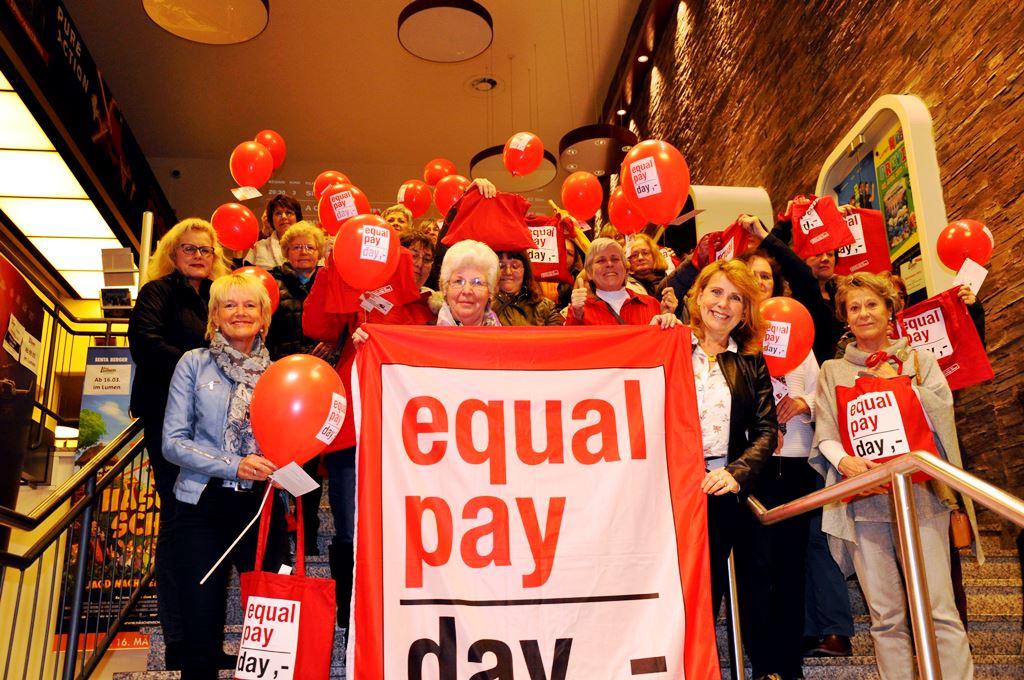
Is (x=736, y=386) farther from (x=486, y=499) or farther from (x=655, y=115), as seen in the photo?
(x=655, y=115)

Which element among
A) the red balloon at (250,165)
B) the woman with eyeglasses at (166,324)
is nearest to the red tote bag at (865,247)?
the woman with eyeglasses at (166,324)

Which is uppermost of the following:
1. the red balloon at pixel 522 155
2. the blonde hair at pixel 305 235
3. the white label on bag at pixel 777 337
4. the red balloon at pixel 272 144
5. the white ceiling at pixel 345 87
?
the white ceiling at pixel 345 87

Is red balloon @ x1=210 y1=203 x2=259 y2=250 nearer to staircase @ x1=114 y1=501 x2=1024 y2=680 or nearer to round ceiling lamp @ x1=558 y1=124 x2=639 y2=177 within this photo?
staircase @ x1=114 y1=501 x2=1024 y2=680

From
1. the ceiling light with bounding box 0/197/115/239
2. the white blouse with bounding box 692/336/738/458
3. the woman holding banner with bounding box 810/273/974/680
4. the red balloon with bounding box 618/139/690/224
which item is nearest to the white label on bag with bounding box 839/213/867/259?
the red balloon with bounding box 618/139/690/224

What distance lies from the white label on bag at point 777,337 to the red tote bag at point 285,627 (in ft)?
6.37

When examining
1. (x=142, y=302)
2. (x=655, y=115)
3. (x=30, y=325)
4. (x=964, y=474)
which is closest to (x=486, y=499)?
A: (x=964, y=474)

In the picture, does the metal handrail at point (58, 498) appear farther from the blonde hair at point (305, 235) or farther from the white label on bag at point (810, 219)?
the white label on bag at point (810, 219)

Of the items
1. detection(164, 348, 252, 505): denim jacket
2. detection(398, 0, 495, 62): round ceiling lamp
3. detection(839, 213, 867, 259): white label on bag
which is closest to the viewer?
detection(164, 348, 252, 505): denim jacket

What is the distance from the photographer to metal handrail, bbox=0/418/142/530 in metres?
2.89

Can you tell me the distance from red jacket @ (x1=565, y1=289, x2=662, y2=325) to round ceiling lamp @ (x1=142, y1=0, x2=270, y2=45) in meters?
5.52

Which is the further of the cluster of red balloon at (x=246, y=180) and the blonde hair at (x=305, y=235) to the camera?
the cluster of red balloon at (x=246, y=180)

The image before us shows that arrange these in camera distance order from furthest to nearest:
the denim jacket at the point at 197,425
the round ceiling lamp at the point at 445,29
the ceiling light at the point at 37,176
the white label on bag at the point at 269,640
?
the ceiling light at the point at 37,176, the round ceiling lamp at the point at 445,29, the denim jacket at the point at 197,425, the white label on bag at the point at 269,640

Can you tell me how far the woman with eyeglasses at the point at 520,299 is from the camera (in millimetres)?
4012

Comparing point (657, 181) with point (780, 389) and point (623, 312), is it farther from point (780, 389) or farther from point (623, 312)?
point (780, 389)
